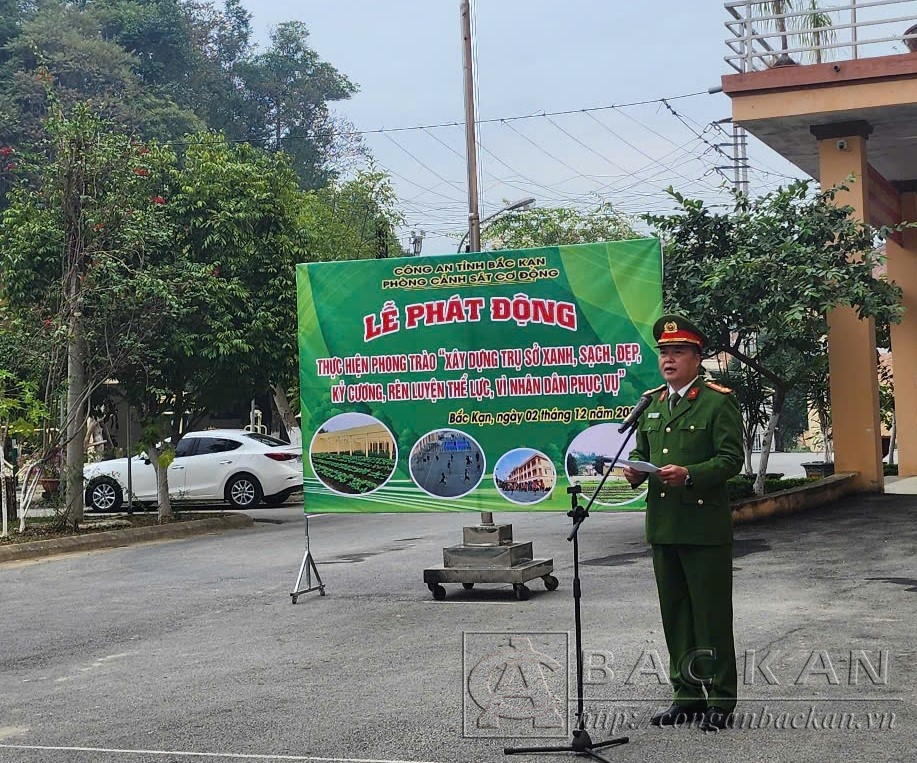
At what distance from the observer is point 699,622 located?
592 centimetres

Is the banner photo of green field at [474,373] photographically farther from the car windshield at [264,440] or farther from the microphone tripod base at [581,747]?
the car windshield at [264,440]

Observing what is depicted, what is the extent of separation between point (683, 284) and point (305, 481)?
693cm

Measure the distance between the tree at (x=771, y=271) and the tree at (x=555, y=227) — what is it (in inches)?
1271

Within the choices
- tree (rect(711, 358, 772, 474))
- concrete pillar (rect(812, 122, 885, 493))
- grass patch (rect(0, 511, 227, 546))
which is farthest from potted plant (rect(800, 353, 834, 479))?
grass patch (rect(0, 511, 227, 546))

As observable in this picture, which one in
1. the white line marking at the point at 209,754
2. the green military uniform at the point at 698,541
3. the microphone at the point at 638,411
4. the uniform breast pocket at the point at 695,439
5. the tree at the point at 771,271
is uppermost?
the tree at the point at 771,271

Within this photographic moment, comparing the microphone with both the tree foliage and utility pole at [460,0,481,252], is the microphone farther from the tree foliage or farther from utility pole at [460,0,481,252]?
the tree foliage

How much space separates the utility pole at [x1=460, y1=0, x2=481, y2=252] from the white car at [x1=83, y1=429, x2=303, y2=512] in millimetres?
6669

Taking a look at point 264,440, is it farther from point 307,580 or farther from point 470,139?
point 307,580

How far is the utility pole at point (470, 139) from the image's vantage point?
1775cm

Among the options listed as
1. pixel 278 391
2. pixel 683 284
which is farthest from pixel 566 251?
pixel 278 391

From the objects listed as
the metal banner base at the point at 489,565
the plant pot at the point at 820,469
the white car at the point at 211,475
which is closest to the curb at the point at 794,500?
the metal banner base at the point at 489,565

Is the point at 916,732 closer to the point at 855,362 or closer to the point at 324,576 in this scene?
the point at 324,576

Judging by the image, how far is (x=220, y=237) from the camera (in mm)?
19469

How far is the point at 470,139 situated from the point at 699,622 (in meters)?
13.0
